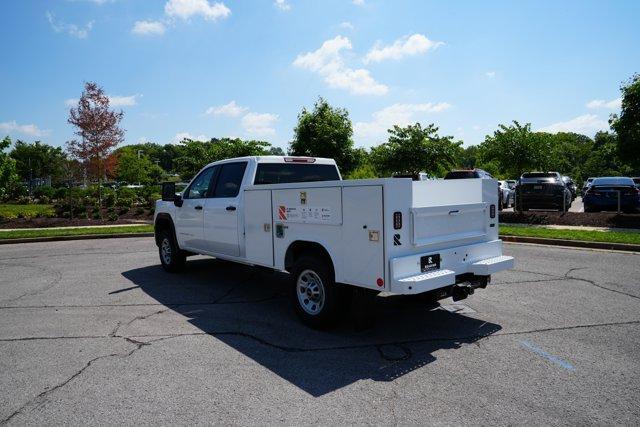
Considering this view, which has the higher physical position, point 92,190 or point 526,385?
point 92,190

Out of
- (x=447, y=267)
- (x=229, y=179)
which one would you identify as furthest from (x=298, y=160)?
(x=447, y=267)

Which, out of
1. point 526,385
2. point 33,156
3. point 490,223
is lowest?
point 526,385

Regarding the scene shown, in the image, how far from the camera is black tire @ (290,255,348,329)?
5.22m

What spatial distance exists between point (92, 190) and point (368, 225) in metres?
23.5

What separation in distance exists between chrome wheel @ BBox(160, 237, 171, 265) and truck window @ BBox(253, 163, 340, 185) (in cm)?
312

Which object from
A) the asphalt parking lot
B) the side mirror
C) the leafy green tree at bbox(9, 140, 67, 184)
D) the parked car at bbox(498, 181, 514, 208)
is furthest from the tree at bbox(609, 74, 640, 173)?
the leafy green tree at bbox(9, 140, 67, 184)

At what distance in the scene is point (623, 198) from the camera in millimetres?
17047

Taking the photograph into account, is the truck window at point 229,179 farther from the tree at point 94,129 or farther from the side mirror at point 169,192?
the tree at point 94,129

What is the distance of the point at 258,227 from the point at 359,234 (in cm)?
200

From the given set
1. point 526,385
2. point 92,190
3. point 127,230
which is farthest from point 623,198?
point 92,190

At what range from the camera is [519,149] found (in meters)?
17.0

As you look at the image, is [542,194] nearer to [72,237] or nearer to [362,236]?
[362,236]

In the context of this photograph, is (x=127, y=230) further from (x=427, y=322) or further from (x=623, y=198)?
(x=623, y=198)

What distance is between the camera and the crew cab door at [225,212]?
7031 mm
